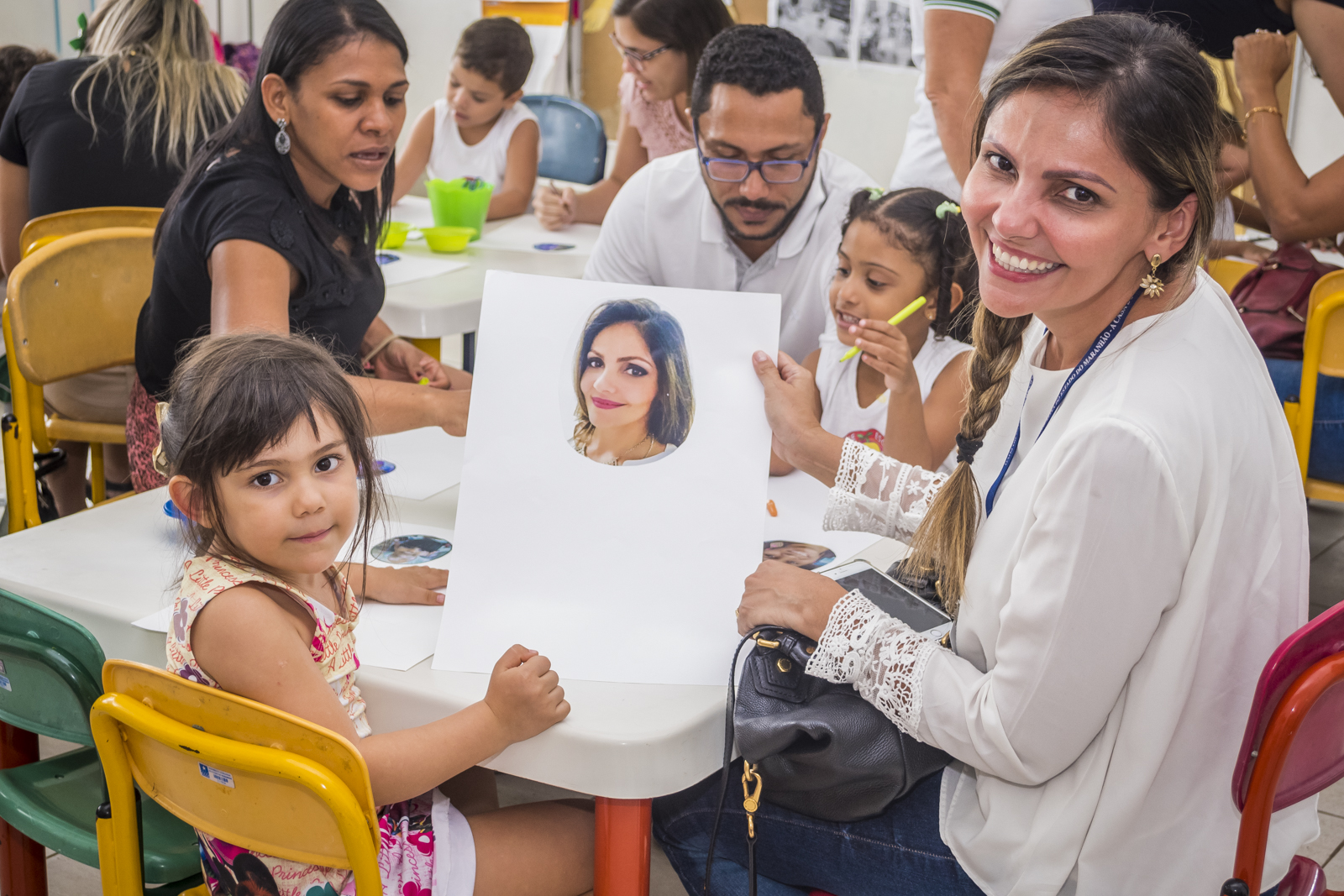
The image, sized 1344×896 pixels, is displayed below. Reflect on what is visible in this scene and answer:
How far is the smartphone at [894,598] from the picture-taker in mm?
1091

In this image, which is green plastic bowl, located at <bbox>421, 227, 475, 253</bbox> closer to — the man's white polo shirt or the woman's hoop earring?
the man's white polo shirt

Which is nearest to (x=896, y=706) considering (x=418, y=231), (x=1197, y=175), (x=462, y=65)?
(x=1197, y=175)

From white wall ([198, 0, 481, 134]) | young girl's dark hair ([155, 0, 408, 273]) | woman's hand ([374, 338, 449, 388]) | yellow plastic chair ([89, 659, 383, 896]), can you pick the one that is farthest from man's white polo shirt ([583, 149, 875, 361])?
white wall ([198, 0, 481, 134])

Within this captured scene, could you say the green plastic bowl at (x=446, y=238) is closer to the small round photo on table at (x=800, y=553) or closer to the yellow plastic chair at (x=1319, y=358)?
the small round photo on table at (x=800, y=553)

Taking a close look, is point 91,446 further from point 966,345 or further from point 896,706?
point 896,706

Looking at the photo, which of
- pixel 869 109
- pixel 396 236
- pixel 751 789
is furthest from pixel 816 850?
pixel 869 109

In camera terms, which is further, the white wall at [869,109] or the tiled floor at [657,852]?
the white wall at [869,109]

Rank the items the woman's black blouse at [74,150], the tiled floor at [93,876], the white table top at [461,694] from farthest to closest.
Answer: the woman's black blouse at [74,150]
the tiled floor at [93,876]
the white table top at [461,694]

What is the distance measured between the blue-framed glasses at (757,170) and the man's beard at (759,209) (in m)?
0.04

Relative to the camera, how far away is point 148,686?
0.89 metres

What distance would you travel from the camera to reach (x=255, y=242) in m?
1.51

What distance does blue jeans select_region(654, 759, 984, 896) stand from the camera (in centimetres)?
102

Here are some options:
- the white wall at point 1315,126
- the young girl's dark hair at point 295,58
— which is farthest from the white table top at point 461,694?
the white wall at point 1315,126

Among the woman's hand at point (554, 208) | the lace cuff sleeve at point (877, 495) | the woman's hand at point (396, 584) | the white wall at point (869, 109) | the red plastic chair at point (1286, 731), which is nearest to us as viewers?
the red plastic chair at point (1286, 731)
